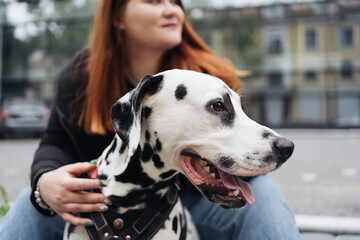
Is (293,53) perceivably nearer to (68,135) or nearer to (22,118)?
(22,118)

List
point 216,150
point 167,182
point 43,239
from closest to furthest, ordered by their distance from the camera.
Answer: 1. point 216,150
2. point 167,182
3. point 43,239

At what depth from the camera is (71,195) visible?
5.73 ft

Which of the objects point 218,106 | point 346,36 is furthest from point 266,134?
point 346,36

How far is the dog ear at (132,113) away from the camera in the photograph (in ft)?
5.00

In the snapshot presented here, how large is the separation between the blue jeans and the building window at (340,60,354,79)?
17758 millimetres

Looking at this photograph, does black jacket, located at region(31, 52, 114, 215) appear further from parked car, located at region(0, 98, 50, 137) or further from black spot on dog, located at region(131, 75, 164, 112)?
parked car, located at region(0, 98, 50, 137)

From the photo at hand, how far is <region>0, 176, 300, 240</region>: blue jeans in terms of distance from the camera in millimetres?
1908

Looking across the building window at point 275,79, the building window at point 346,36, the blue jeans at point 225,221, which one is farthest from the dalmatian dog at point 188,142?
the building window at point 346,36

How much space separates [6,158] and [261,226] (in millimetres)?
7767

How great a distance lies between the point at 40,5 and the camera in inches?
808

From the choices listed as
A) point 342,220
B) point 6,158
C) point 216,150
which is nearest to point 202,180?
point 216,150

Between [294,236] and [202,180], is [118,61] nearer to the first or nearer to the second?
[202,180]

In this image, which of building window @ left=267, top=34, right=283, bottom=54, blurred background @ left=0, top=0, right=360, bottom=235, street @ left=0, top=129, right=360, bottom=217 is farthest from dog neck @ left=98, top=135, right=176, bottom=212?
building window @ left=267, top=34, right=283, bottom=54

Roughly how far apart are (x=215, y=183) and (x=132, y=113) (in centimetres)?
42
